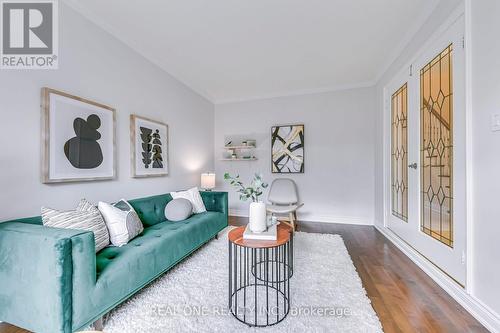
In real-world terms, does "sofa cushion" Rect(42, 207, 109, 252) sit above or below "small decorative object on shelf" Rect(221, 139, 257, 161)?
below

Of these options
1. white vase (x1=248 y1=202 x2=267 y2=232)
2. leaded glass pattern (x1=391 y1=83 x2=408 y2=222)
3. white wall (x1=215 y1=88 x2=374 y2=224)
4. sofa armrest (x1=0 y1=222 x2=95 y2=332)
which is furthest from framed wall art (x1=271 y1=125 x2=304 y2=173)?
sofa armrest (x1=0 y1=222 x2=95 y2=332)

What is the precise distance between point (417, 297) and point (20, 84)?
3528 mm

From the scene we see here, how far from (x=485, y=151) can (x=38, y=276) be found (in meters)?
2.85

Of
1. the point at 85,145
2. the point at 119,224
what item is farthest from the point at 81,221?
the point at 85,145

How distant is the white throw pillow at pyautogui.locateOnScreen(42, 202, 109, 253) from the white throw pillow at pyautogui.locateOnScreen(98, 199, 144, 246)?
66mm

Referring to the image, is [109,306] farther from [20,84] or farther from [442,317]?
[442,317]

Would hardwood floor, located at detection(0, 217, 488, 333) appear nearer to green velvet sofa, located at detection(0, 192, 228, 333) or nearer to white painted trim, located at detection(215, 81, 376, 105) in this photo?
green velvet sofa, located at detection(0, 192, 228, 333)

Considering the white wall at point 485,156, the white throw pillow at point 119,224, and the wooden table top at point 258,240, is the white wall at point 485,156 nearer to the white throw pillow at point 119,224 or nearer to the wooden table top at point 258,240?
the wooden table top at point 258,240

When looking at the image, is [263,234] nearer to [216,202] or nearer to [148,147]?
[216,202]

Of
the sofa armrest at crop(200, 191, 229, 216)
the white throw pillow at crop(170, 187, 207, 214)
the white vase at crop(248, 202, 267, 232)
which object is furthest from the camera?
the sofa armrest at crop(200, 191, 229, 216)

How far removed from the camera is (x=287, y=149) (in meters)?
4.27

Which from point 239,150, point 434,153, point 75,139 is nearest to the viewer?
point 75,139

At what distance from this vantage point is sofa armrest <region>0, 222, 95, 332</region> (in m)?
1.15

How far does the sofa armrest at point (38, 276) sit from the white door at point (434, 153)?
2680 mm
